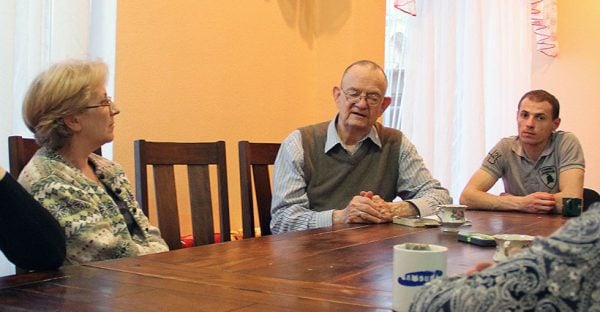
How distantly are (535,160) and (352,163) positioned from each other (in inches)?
38.9

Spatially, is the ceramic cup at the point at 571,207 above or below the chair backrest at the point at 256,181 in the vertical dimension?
below

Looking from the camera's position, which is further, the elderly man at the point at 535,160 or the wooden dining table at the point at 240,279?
the elderly man at the point at 535,160

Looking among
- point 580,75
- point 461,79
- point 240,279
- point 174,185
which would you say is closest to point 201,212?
point 174,185

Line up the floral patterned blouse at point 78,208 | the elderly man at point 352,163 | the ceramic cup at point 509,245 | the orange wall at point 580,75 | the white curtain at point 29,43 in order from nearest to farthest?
the ceramic cup at point 509,245 < the floral patterned blouse at point 78,208 < the white curtain at point 29,43 < the elderly man at point 352,163 < the orange wall at point 580,75

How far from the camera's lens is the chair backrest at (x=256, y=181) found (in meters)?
2.43

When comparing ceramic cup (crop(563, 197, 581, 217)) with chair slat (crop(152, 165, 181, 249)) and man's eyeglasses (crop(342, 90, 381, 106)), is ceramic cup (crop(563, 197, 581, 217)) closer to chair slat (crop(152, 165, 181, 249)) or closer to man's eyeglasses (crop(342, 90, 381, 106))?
man's eyeglasses (crop(342, 90, 381, 106))

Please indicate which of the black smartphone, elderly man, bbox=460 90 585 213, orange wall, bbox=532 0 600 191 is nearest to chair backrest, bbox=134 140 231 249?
the black smartphone

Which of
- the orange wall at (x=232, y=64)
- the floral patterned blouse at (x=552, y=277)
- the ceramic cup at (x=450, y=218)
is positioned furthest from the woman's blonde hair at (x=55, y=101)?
the floral patterned blouse at (x=552, y=277)

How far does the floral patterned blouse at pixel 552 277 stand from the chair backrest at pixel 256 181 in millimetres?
1856

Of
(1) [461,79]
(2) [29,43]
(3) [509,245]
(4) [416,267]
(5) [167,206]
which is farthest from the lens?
(1) [461,79]

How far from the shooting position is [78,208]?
4.95ft

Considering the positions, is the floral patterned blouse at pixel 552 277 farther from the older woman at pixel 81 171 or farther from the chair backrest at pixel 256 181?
the chair backrest at pixel 256 181

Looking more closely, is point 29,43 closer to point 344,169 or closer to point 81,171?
point 81,171

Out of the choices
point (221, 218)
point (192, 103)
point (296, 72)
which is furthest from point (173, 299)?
point (296, 72)
